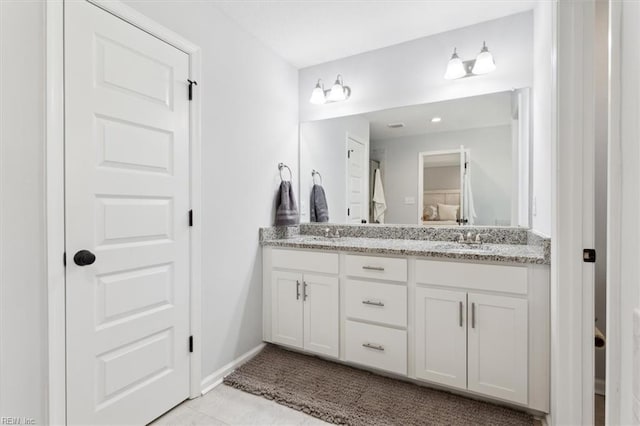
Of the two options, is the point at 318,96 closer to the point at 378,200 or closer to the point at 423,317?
the point at 378,200

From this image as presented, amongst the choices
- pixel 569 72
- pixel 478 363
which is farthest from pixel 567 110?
pixel 478 363

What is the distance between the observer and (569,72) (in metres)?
1.33

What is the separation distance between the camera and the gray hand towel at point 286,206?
104 inches

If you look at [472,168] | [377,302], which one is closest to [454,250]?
[377,302]

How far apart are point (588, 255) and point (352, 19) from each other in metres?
2.03

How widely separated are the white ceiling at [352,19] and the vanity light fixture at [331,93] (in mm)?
288

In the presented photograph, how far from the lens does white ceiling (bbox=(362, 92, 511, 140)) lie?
2.26m

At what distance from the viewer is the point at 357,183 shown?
2801mm

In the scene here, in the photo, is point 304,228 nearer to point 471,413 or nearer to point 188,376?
point 188,376

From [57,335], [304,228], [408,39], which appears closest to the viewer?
[57,335]

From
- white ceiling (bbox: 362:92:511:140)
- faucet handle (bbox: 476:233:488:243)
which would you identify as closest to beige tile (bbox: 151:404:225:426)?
faucet handle (bbox: 476:233:488:243)

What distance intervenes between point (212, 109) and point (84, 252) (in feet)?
3.77

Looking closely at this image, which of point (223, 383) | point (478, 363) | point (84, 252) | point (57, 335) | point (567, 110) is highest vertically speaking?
point (567, 110)

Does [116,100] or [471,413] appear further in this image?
[471,413]
